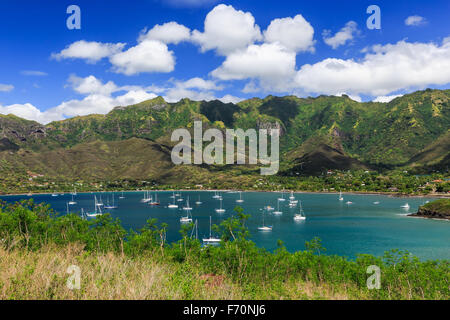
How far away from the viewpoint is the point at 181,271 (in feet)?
74.1

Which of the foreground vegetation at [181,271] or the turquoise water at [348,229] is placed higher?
the foreground vegetation at [181,271]

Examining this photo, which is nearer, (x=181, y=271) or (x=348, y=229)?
(x=181, y=271)

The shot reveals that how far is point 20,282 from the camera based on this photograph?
12.2 meters

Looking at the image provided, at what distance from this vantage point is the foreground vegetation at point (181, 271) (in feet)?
40.5

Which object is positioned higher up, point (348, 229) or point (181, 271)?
point (181, 271)

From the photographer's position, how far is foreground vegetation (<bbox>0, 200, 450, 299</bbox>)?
40.5ft

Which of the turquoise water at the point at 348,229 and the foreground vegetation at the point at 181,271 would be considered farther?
the turquoise water at the point at 348,229

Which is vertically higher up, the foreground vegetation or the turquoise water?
the foreground vegetation

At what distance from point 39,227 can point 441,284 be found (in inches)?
2236

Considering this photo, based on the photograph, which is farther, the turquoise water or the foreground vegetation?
the turquoise water
